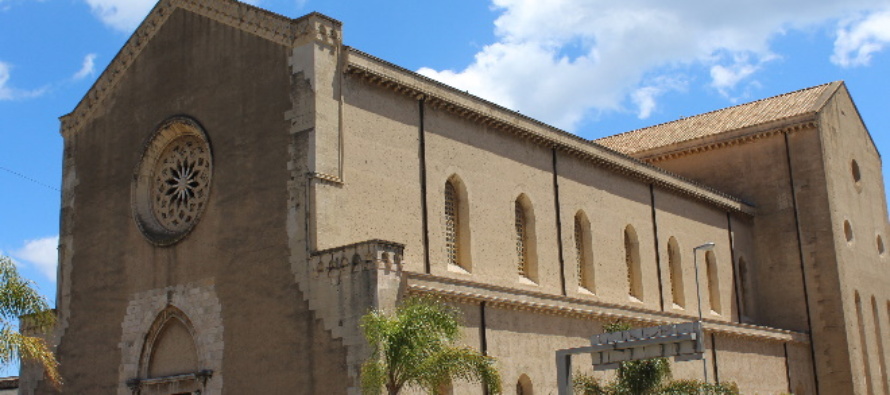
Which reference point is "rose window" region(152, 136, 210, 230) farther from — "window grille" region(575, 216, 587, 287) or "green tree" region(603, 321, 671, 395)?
"window grille" region(575, 216, 587, 287)

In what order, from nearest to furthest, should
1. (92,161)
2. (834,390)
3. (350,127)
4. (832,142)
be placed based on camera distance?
(350,127)
(92,161)
(834,390)
(832,142)

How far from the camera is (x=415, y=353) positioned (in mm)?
20547

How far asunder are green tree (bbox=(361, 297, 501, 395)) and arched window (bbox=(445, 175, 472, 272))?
648 cm

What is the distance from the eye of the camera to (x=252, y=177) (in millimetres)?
25469

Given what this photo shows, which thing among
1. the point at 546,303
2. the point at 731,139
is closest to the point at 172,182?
the point at 546,303

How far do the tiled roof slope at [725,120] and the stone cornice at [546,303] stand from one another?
406 inches

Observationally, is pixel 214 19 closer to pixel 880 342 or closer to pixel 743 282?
pixel 743 282

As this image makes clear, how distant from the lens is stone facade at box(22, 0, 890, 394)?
78.9 ft

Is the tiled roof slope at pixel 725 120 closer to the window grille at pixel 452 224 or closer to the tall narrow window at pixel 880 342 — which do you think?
the tall narrow window at pixel 880 342

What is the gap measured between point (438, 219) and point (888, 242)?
30.7 metres

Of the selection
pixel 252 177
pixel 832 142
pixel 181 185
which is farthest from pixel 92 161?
pixel 832 142

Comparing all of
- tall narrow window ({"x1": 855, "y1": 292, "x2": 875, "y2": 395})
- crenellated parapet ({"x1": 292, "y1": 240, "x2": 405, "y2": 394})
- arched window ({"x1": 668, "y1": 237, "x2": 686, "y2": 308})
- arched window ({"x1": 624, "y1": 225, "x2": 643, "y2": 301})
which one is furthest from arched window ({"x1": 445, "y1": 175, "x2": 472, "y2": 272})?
tall narrow window ({"x1": 855, "y1": 292, "x2": 875, "y2": 395})

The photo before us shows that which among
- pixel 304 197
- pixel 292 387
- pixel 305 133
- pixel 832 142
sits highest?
pixel 832 142

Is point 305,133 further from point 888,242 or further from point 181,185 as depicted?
point 888,242
